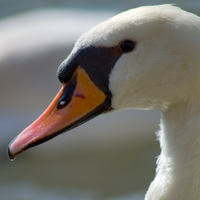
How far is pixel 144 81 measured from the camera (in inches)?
53.5

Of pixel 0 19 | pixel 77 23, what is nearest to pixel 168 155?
pixel 77 23

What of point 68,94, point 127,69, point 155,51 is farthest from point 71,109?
point 155,51

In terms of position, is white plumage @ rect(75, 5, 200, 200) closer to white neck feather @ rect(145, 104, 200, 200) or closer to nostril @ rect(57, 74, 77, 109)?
white neck feather @ rect(145, 104, 200, 200)

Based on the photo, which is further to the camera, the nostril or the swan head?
the nostril

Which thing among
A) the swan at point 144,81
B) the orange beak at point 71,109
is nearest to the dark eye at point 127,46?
the swan at point 144,81

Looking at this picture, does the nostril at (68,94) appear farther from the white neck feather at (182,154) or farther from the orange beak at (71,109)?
the white neck feather at (182,154)

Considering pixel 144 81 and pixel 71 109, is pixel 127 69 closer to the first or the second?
pixel 144 81

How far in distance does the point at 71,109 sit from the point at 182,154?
41 centimetres

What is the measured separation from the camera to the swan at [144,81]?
129cm

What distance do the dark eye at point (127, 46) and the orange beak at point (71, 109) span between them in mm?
161

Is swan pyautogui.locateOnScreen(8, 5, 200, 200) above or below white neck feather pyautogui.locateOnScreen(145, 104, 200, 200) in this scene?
above

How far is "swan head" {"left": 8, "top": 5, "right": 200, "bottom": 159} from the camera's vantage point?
1284 mm

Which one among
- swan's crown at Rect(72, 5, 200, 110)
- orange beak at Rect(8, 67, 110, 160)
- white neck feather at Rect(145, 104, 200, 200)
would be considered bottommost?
white neck feather at Rect(145, 104, 200, 200)

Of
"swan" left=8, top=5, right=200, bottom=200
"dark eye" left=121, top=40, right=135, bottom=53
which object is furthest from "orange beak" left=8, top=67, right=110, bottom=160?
"dark eye" left=121, top=40, right=135, bottom=53
